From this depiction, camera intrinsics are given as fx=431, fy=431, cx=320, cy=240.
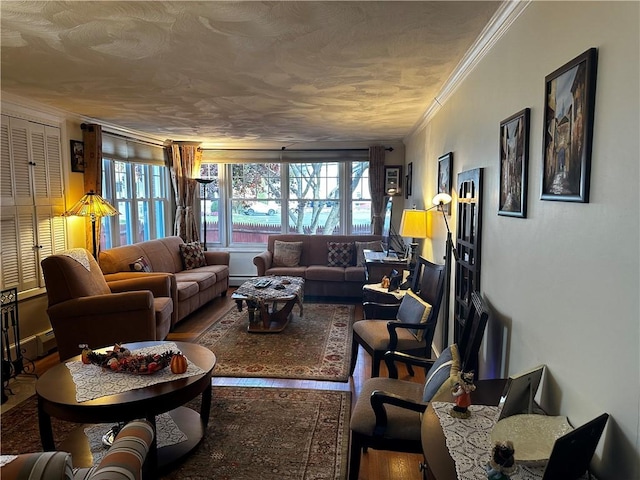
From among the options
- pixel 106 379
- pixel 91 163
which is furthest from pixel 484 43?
pixel 91 163

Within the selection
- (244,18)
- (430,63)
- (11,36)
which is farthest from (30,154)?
(430,63)

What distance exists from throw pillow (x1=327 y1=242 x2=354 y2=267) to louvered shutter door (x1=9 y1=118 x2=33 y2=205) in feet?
12.6

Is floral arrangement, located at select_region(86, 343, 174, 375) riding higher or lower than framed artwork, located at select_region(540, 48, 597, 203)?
lower

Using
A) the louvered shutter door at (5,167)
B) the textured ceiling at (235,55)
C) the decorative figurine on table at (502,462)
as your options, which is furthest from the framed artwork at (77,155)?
the decorative figurine on table at (502,462)

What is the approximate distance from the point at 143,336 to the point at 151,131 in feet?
10.2

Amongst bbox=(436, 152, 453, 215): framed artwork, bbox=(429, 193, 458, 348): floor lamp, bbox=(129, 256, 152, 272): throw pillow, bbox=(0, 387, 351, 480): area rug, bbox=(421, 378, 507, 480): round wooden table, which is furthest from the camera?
bbox=(129, 256, 152, 272): throw pillow

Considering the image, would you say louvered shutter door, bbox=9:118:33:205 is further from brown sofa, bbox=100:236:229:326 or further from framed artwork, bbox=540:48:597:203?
framed artwork, bbox=540:48:597:203

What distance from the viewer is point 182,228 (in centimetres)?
691

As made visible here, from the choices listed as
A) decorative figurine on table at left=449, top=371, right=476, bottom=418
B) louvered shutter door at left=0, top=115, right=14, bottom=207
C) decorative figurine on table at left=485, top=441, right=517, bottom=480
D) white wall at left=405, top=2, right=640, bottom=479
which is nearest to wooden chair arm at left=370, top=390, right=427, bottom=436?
decorative figurine on table at left=449, top=371, right=476, bottom=418

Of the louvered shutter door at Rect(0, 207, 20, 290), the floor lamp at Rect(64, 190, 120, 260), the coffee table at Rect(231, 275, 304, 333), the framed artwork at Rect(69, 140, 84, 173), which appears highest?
the framed artwork at Rect(69, 140, 84, 173)

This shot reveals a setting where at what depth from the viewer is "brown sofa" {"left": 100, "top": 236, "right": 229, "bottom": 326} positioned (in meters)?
4.73

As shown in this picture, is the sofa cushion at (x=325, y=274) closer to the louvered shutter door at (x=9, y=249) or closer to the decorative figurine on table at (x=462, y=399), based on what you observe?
the louvered shutter door at (x=9, y=249)

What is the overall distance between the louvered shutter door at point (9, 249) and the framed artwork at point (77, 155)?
992mm

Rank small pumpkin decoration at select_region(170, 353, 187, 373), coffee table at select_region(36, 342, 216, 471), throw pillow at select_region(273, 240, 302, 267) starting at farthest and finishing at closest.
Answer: throw pillow at select_region(273, 240, 302, 267), small pumpkin decoration at select_region(170, 353, 187, 373), coffee table at select_region(36, 342, 216, 471)
